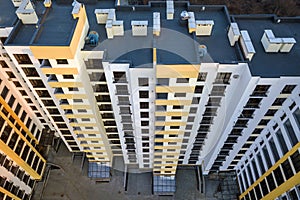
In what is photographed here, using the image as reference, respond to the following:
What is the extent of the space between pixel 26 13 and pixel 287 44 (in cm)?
3170

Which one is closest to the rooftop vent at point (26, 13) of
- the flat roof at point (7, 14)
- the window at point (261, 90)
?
the flat roof at point (7, 14)

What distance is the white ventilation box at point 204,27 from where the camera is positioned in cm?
3161

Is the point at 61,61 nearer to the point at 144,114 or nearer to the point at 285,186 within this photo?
the point at 144,114

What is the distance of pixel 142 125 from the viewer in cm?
3775

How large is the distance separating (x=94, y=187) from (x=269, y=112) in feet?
116

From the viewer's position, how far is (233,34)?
31328 mm

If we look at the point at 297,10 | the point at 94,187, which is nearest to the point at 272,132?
the point at 94,187

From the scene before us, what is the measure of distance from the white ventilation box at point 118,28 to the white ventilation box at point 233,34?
13.3 m

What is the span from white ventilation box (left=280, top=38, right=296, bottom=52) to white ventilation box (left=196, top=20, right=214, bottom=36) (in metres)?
8.62

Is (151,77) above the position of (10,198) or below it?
above

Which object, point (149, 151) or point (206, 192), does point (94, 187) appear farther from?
point (206, 192)

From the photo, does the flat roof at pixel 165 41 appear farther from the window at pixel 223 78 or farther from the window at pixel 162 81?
the window at pixel 162 81

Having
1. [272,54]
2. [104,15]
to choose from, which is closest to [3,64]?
[104,15]

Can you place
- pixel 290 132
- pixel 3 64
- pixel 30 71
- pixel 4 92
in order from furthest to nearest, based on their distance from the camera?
pixel 4 92 < pixel 3 64 < pixel 30 71 < pixel 290 132
